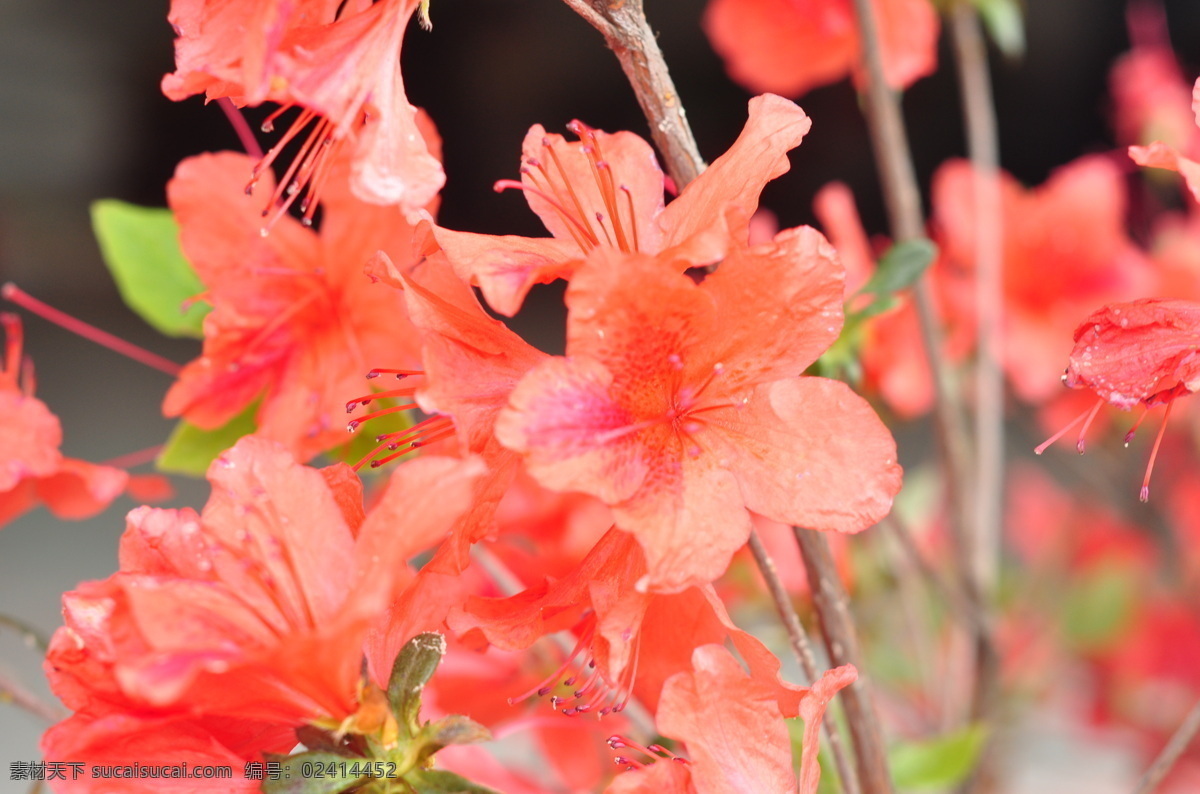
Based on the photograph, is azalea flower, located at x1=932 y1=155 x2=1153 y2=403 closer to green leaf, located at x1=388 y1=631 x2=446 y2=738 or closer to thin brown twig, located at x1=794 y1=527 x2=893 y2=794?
thin brown twig, located at x1=794 y1=527 x2=893 y2=794

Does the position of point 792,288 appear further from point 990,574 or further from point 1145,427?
point 1145,427

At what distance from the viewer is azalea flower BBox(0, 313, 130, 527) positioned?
1.49 ft

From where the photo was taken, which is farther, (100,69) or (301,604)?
(100,69)

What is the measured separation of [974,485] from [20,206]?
72.6 inches

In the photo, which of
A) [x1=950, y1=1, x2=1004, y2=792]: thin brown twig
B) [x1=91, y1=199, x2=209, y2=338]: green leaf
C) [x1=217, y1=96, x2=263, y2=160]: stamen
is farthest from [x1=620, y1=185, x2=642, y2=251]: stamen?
[x1=950, y1=1, x2=1004, y2=792]: thin brown twig

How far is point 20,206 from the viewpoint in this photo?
2.03 m

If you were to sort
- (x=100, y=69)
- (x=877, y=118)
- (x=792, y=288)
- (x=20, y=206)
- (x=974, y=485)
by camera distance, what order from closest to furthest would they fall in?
1. (x=792, y=288)
2. (x=877, y=118)
3. (x=974, y=485)
4. (x=100, y=69)
5. (x=20, y=206)

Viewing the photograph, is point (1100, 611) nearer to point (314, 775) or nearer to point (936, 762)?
→ point (936, 762)

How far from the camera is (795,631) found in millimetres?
403

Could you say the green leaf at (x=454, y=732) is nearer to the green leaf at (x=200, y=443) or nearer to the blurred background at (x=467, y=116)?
the green leaf at (x=200, y=443)

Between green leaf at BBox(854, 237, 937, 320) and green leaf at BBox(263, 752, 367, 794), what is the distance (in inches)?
10.9

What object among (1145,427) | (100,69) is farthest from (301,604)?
(100,69)

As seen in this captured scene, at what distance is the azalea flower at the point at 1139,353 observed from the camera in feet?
1.12

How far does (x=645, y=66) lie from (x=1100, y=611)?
0.98 meters
